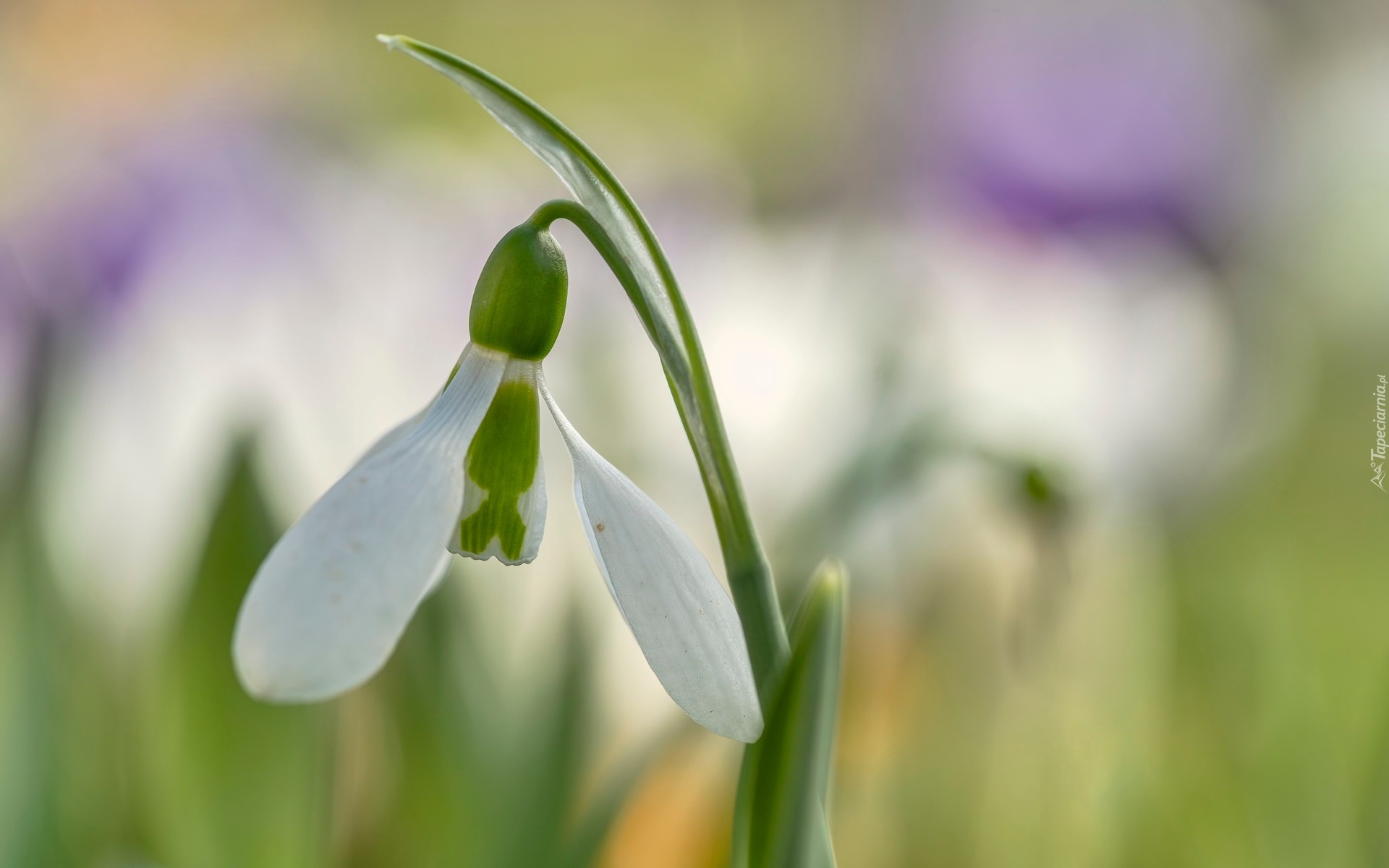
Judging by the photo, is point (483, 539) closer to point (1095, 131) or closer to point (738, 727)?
point (738, 727)

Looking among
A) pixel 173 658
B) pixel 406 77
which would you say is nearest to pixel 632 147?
pixel 173 658

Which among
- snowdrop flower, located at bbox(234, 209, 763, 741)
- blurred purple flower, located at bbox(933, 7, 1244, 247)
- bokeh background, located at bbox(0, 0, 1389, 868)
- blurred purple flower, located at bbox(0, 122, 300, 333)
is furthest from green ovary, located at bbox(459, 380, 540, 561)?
blurred purple flower, located at bbox(933, 7, 1244, 247)

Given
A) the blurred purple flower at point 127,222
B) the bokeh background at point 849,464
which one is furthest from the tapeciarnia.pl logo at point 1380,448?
the blurred purple flower at point 127,222

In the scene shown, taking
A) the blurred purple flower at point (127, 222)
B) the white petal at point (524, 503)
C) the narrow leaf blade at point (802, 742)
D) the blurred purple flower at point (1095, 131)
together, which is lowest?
the narrow leaf blade at point (802, 742)

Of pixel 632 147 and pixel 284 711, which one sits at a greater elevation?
pixel 632 147

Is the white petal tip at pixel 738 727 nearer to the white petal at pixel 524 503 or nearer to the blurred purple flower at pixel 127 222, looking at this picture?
the white petal at pixel 524 503

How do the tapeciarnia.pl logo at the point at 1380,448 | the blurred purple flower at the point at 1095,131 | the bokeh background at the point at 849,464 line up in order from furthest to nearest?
the blurred purple flower at the point at 1095,131, the tapeciarnia.pl logo at the point at 1380,448, the bokeh background at the point at 849,464

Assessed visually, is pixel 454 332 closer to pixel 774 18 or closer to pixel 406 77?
pixel 406 77

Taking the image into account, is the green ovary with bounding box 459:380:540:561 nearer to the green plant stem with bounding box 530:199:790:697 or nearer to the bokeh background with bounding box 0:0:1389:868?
the green plant stem with bounding box 530:199:790:697
